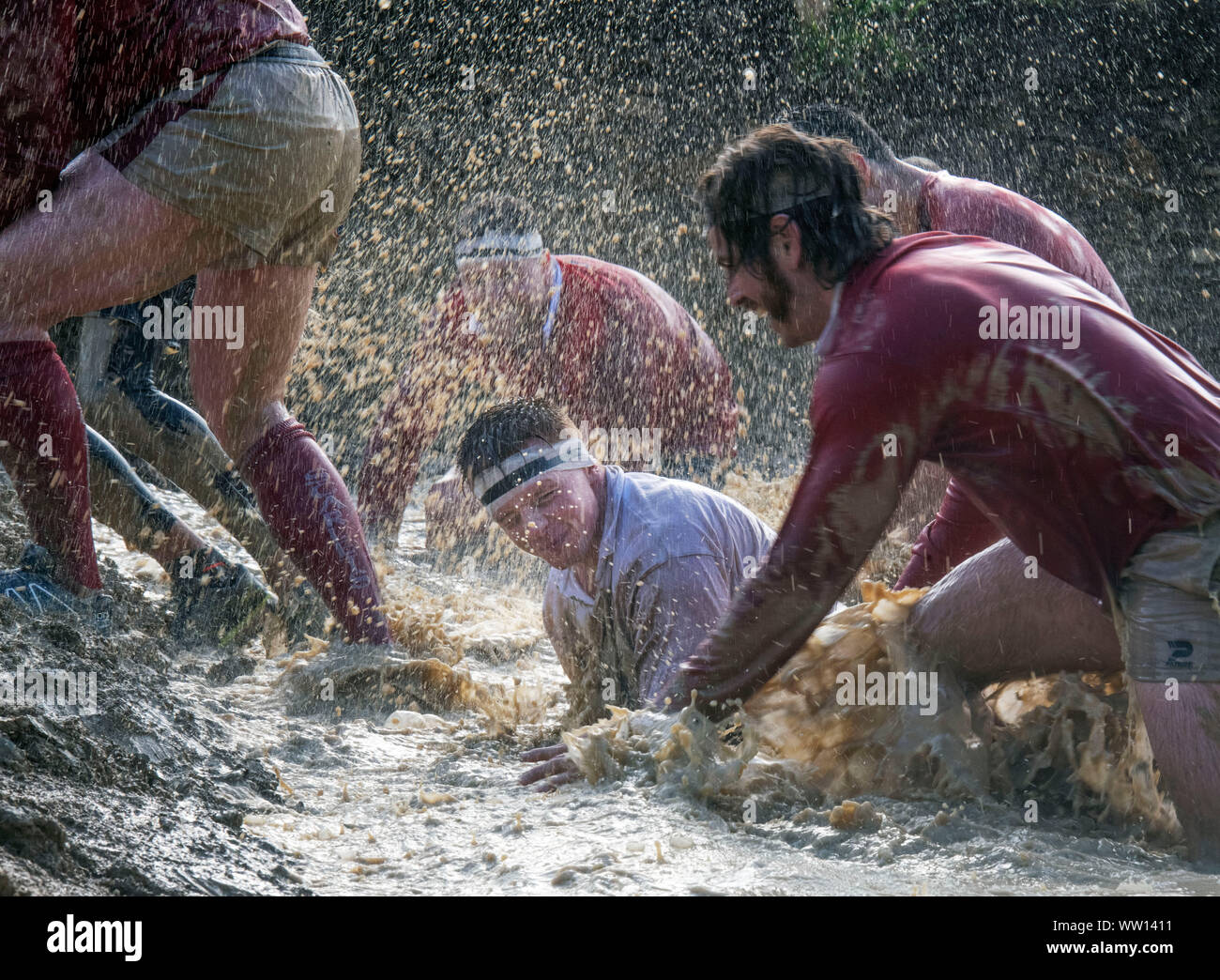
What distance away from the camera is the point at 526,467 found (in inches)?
103

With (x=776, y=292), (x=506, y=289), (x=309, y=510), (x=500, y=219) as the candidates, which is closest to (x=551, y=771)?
(x=309, y=510)

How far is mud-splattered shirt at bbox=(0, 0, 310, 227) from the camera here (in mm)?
2002

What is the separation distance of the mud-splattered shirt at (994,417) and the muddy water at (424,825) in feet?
1.22

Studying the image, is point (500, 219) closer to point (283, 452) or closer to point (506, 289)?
point (506, 289)

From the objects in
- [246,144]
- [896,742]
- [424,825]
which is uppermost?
[246,144]

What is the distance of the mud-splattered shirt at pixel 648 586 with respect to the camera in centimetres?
246

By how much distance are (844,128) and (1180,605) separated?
1.94 m

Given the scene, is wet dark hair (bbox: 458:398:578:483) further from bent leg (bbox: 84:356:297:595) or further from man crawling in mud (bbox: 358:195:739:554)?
man crawling in mud (bbox: 358:195:739:554)

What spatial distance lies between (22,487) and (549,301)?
6.61 ft

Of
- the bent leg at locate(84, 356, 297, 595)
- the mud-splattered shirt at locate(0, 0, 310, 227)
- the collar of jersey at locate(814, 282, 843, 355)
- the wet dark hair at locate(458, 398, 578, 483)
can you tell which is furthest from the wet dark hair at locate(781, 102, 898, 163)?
the bent leg at locate(84, 356, 297, 595)

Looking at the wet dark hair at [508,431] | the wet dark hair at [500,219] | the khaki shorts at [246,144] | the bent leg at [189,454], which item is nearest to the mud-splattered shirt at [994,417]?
the wet dark hair at [508,431]

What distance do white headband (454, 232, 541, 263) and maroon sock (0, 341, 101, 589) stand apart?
76.6 inches

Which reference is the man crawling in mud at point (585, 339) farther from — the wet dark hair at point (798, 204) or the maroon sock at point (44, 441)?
the maroon sock at point (44, 441)
